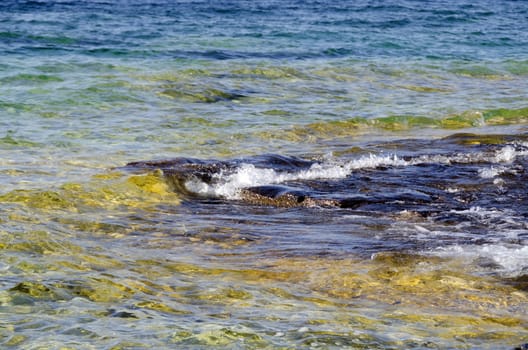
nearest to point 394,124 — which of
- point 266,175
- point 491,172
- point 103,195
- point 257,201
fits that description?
point 491,172

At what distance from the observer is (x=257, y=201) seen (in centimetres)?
748

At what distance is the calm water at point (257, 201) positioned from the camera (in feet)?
15.1

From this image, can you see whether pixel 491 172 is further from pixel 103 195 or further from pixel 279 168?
pixel 103 195

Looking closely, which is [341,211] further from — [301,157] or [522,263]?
[301,157]

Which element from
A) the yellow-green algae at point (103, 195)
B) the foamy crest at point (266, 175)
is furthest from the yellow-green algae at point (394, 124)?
the yellow-green algae at point (103, 195)

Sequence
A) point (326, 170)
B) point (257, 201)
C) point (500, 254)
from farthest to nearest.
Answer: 1. point (326, 170)
2. point (257, 201)
3. point (500, 254)

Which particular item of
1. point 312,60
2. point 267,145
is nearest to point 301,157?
point 267,145

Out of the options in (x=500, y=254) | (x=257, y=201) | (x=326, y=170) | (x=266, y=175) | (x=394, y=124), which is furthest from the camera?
(x=394, y=124)

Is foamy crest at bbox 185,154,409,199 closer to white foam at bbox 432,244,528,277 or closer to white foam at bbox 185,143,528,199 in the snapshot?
white foam at bbox 185,143,528,199

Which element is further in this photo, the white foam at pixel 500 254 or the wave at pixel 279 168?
the wave at pixel 279 168

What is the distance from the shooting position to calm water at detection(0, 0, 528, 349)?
4.61 m

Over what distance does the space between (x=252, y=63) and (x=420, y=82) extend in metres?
3.30

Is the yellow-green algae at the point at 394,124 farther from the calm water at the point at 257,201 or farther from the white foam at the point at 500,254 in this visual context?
the white foam at the point at 500,254

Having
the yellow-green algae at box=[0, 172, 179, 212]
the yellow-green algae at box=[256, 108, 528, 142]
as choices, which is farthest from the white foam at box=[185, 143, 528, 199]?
the yellow-green algae at box=[256, 108, 528, 142]
